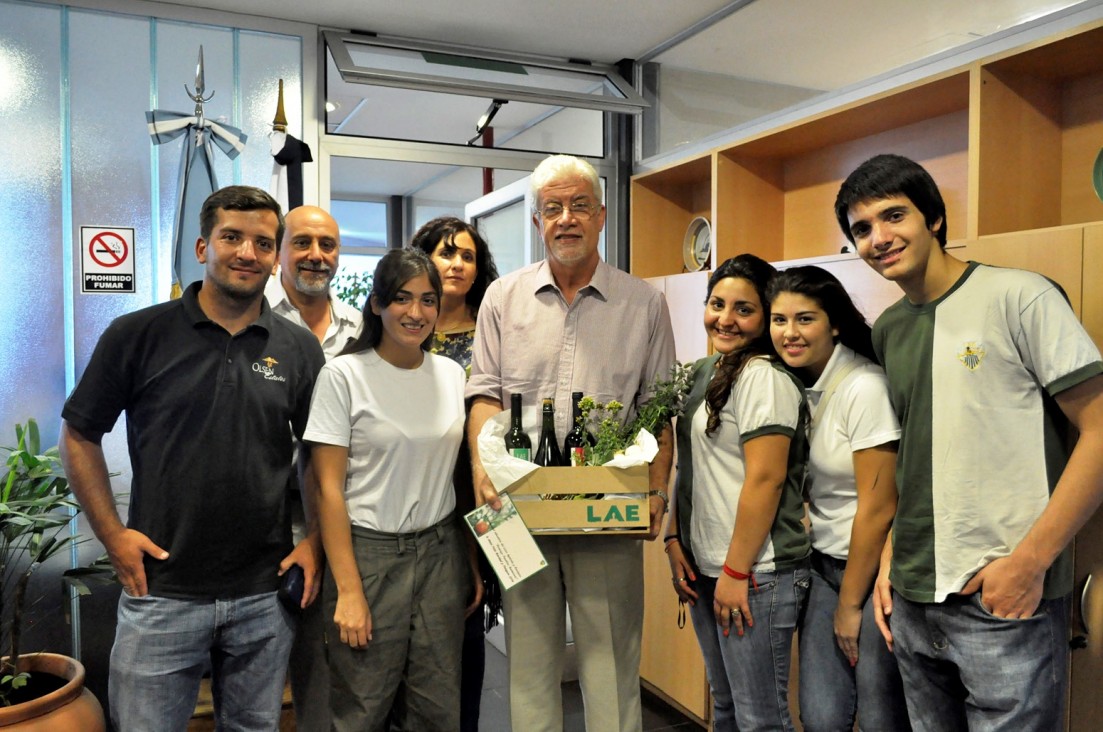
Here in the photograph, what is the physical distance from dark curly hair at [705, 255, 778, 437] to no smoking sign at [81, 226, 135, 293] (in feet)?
8.30

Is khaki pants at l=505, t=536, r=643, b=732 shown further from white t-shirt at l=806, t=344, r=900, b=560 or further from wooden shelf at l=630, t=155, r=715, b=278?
wooden shelf at l=630, t=155, r=715, b=278

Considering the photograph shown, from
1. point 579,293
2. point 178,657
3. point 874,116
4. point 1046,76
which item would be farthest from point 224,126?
point 1046,76

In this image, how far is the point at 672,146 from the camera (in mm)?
4172

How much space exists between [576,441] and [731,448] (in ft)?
1.23

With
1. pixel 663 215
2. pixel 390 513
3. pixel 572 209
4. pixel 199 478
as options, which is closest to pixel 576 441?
pixel 390 513

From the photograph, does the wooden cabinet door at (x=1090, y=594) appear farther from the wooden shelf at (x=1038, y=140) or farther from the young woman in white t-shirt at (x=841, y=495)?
the young woman in white t-shirt at (x=841, y=495)

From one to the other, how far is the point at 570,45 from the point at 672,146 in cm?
69

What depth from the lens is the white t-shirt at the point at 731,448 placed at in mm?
1961

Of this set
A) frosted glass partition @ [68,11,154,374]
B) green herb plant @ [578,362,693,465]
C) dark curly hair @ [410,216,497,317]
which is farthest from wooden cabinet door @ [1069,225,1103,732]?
frosted glass partition @ [68,11,154,374]

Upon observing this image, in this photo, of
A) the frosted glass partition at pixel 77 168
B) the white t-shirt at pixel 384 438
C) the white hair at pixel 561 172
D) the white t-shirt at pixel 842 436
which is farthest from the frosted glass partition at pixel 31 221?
the white t-shirt at pixel 842 436

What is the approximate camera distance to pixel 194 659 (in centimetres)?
197

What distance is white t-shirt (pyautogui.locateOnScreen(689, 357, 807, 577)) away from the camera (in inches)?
77.2

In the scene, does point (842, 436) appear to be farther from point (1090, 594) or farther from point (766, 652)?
point (1090, 594)

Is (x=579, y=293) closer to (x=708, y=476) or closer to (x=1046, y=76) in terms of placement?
(x=708, y=476)
